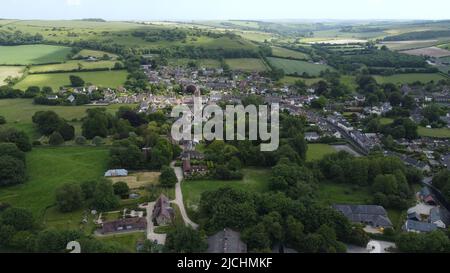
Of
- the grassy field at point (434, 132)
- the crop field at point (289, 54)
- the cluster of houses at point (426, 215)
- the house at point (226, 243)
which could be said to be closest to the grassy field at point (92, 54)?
the crop field at point (289, 54)

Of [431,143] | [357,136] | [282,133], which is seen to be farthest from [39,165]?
[431,143]

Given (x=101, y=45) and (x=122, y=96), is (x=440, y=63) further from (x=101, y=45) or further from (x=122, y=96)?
(x=101, y=45)

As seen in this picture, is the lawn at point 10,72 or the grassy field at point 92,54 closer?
the lawn at point 10,72

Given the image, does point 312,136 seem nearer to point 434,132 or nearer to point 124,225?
point 434,132

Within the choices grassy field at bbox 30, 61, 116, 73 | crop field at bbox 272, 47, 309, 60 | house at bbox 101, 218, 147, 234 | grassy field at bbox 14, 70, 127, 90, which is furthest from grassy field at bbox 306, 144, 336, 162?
crop field at bbox 272, 47, 309, 60

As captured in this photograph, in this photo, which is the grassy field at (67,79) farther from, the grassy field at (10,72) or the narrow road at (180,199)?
the narrow road at (180,199)

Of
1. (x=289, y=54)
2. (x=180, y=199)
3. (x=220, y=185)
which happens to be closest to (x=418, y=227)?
(x=220, y=185)
